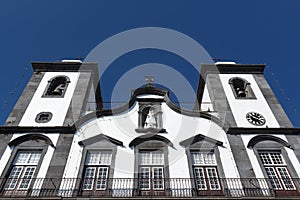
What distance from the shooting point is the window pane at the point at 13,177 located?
11284mm

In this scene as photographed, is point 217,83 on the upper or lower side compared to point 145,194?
upper

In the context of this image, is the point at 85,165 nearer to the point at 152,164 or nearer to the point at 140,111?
the point at 152,164

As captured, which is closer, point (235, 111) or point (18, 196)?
point (18, 196)

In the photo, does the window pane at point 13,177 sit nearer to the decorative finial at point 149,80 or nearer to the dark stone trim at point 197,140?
the dark stone trim at point 197,140

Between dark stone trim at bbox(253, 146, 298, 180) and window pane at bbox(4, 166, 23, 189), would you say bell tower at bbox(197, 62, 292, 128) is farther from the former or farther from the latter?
window pane at bbox(4, 166, 23, 189)

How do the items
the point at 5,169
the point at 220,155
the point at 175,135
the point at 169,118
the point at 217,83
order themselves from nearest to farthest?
the point at 5,169, the point at 220,155, the point at 175,135, the point at 169,118, the point at 217,83

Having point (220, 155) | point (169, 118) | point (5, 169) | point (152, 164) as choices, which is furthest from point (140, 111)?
point (5, 169)

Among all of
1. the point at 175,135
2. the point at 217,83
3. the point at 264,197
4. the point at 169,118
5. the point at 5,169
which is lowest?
the point at 264,197

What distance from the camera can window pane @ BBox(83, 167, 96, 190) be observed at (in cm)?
1139

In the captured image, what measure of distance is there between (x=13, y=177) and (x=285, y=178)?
11152 millimetres

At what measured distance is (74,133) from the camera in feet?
44.2

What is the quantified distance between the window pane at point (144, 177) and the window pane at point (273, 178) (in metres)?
5.03

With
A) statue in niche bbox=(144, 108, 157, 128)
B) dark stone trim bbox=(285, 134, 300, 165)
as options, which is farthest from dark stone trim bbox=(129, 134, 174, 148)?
dark stone trim bbox=(285, 134, 300, 165)

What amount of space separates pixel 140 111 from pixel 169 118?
5.16ft
